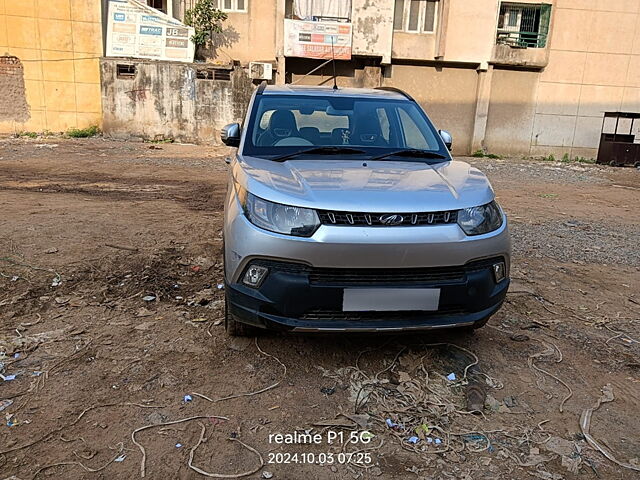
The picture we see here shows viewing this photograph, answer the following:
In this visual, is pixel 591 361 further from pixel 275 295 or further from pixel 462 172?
pixel 275 295

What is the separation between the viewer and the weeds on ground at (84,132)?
1605 cm

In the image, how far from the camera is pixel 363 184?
2.91m

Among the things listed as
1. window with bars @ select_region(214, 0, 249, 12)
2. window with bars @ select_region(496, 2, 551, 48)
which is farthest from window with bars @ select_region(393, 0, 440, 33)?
window with bars @ select_region(214, 0, 249, 12)

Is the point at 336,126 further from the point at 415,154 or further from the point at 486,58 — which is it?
the point at 486,58

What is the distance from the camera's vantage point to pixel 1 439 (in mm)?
2396

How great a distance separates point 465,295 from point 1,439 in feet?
7.92

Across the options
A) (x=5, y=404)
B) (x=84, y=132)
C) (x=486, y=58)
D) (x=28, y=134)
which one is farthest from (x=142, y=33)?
(x=5, y=404)

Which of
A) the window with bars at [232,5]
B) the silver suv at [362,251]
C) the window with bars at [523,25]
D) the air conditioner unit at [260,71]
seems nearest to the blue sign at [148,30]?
the window with bars at [232,5]

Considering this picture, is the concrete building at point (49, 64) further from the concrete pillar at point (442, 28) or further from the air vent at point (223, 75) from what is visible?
the concrete pillar at point (442, 28)

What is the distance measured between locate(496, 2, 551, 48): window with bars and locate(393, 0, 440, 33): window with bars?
2.47 metres

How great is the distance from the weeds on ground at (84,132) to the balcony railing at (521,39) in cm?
1418

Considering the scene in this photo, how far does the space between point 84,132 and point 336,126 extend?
47.7ft

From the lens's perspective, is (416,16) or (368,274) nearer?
(368,274)

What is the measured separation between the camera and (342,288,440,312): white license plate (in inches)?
105
